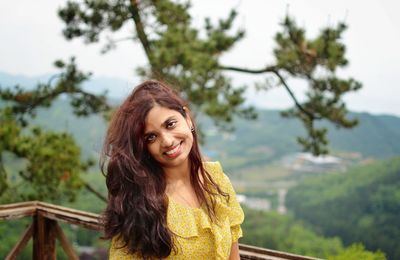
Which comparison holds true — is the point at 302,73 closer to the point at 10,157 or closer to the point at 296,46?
the point at 296,46

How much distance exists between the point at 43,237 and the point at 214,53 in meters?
4.17

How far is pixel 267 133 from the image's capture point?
5756cm

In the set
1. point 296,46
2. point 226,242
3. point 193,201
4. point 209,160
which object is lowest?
point 226,242

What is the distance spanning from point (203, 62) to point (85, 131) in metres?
32.4

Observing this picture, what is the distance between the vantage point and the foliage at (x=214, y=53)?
18.7 feet

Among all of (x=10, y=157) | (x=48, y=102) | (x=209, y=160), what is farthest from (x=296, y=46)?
(x=209, y=160)

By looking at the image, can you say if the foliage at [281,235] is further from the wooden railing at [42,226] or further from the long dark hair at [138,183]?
the long dark hair at [138,183]

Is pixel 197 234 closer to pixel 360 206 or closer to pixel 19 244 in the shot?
pixel 19 244

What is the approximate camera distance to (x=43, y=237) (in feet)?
8.48

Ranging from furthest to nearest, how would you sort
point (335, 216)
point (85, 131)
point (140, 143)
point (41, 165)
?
1. point (85, 131)
2. point (335, 216)
3. point (41, 165)
4. point (140, 143)

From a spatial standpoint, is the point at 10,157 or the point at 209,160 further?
the point at 10,157

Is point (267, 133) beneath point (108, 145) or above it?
above

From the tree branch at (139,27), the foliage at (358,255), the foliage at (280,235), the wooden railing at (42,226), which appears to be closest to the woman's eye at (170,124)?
the wooden railing at (42,226)

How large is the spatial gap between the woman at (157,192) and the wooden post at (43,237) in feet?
4.18
